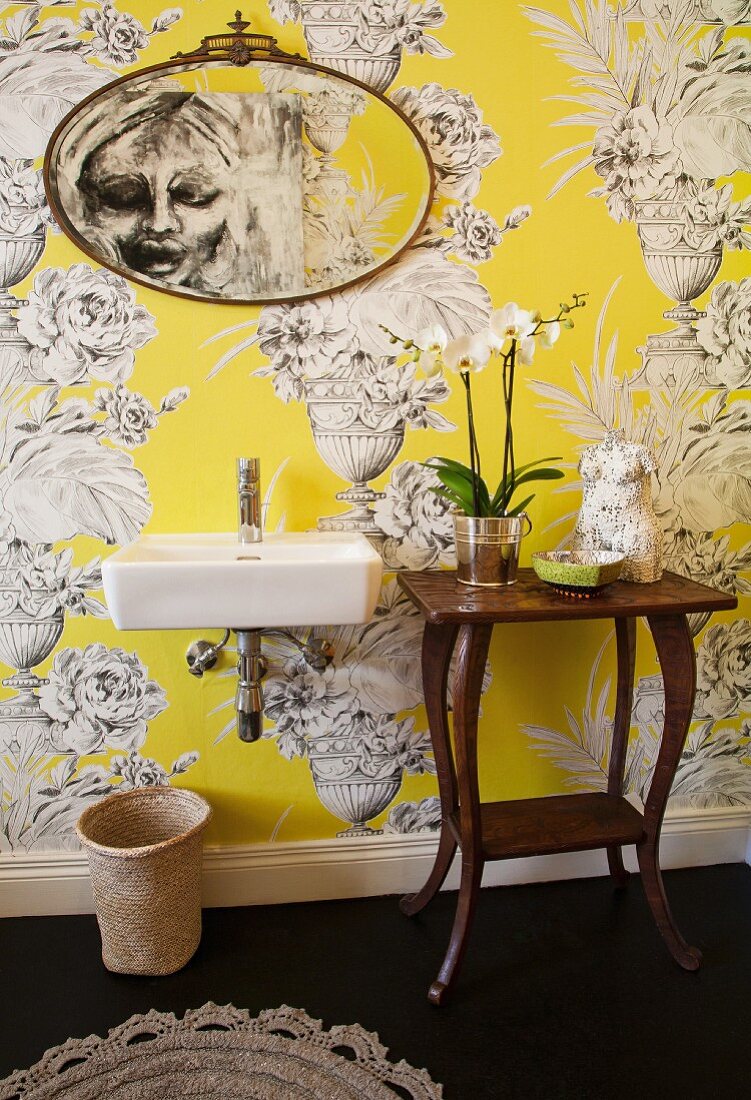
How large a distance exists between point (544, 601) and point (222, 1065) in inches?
39.2

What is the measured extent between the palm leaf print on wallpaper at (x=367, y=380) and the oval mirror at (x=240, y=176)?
0.03 metres

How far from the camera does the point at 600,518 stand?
158 centimetres

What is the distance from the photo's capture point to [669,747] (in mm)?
1579

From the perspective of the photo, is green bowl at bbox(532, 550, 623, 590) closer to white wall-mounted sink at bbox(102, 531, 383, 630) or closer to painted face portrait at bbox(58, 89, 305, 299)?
white wall-mounted sink at bbox(102, 531, 383, 630)

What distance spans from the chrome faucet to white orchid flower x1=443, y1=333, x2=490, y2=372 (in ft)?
1.47

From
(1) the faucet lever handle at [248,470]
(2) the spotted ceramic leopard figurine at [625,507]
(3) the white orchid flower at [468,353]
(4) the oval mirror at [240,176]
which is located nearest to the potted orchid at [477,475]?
(3) the white orchid flower at [468,353]

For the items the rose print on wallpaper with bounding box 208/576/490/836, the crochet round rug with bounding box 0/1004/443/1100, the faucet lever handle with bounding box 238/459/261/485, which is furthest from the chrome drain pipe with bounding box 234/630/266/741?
the crochet round rug with bounding box 0/1004/443/1100

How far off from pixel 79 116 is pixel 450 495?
3.43ft

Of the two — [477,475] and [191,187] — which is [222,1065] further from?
[191,187]

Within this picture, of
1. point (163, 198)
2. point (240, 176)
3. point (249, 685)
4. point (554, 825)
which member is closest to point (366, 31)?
point (240, 176)

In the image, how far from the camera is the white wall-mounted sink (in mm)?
1322

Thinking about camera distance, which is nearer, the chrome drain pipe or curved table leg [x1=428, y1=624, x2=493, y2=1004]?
curved table leg [x1=428, y1=624, x2=493, y2=1004]

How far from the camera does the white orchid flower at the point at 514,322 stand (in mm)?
1394

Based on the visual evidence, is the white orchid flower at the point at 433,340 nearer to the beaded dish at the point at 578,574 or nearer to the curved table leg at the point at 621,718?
the beaded dish at the point at 578,574
